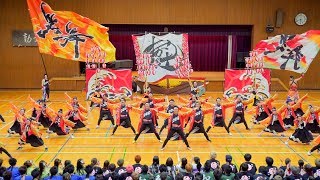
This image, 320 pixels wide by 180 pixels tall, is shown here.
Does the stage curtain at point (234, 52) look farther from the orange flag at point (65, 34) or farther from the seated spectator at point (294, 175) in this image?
the seated spectator at point (294, 175)

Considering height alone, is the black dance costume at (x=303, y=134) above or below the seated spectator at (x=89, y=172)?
below

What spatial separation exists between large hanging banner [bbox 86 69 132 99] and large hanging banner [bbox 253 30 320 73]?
771 cm

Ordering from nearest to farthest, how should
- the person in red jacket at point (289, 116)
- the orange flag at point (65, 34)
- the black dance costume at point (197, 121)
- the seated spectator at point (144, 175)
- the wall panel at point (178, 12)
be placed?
the seated spectator at point (144, 175) → the black dance costume at point (197, 121) → the person in red jacket at point (289, 116) → the orange flag at point (65, 34) → the wall panel at point (178, 12)

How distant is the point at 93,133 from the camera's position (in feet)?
59.1

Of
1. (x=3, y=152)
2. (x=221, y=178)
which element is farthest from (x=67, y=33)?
(x=221, y=178)

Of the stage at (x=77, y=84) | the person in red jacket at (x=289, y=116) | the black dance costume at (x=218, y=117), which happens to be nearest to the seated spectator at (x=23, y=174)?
the black dance costume at (x=218, y=117)

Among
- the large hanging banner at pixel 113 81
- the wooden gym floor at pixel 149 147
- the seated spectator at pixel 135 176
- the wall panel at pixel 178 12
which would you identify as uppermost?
the wall panel at pixel 178 12

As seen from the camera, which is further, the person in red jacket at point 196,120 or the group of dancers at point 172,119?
the person in red jacket at point 196,120

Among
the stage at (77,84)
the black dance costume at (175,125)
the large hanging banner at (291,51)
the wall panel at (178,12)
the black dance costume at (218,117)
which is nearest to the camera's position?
the black dance costume at (175,125)

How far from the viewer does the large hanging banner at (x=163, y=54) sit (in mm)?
22938

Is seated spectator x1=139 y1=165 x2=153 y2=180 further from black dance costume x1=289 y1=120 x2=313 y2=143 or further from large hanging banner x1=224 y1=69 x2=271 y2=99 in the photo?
large hanging banner x1=224 y1=69 x2=271 y2=99

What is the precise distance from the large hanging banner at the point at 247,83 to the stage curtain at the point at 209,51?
11.6 m

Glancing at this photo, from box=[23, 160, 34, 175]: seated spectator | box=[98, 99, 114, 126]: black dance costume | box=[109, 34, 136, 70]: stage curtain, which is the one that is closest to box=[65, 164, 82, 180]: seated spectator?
box=[23, 160, 34, 175]: seated spectator

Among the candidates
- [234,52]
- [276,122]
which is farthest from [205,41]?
[276,122]
